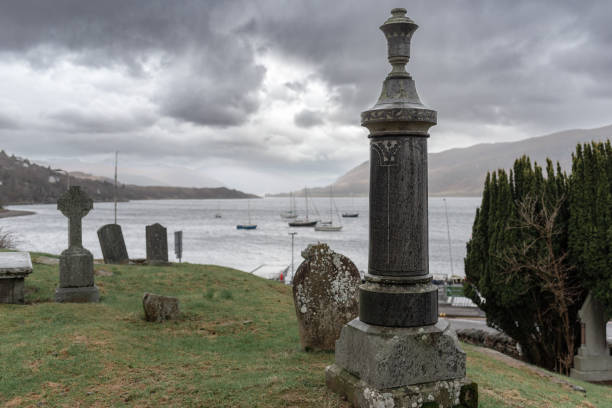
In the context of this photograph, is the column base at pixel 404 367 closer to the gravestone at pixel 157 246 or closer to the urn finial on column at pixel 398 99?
the urn finial on column at pixel 398 99

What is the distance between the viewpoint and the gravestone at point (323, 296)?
7.22 m

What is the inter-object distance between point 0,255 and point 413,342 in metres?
10.4

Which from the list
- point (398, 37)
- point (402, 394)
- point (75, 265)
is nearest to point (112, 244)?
point (75, 265)

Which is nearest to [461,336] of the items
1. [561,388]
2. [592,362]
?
[592,362]

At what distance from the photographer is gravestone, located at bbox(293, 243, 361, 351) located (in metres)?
7.22

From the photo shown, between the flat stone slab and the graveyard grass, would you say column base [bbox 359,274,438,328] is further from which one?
the flat stone slab

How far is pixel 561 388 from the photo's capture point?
8500mm

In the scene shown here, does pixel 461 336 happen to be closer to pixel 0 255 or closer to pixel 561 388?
pixel 561 388

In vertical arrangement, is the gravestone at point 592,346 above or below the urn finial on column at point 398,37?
below

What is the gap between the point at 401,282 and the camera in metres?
4.71

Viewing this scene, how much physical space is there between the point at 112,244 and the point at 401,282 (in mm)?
15394

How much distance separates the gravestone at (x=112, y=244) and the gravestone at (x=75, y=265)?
6.86m

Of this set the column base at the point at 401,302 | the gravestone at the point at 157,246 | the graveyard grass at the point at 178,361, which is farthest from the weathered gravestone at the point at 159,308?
the gravestone at the point at 157,246

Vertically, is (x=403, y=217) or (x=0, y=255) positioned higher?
(x=403, y=217)
